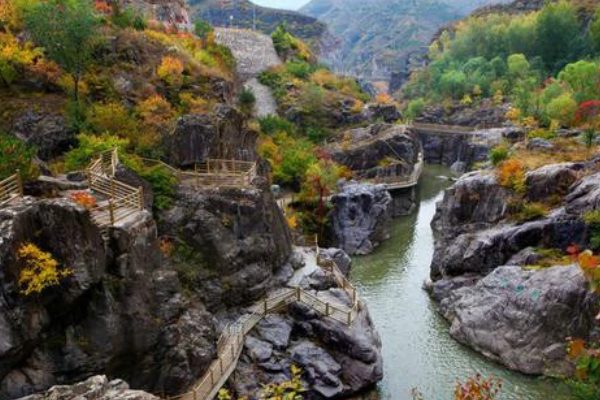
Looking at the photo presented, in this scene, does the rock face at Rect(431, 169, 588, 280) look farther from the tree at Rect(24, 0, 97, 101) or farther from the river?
the tree at Rect(24, 0, 97, 101)

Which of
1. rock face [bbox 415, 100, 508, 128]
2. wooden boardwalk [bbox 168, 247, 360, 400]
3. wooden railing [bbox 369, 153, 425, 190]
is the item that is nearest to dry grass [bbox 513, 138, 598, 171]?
wooden railing [bbox 369, 153, 425, 190]

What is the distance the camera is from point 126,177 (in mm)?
20766

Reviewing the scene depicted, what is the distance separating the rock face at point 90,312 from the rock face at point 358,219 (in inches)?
880

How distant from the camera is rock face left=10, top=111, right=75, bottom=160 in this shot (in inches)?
1023

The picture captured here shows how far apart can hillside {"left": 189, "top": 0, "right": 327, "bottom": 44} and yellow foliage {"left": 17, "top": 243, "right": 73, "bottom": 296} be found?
12109 centimetres

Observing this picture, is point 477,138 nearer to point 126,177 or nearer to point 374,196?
point 374,196

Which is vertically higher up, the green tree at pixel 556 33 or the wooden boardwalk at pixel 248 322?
the green tree at pixel 556 33

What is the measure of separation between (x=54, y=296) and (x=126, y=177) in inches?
296

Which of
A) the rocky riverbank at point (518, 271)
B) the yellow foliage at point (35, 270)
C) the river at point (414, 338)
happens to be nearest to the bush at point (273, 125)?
the river at point (414, 338)

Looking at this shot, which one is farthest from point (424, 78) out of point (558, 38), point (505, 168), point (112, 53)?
point (112, 53)

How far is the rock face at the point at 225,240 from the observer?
882 inches

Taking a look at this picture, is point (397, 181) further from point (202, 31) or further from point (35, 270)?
point (35, 270)

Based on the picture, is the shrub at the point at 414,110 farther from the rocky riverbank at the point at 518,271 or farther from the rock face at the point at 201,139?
the rock face at the point at 201,139

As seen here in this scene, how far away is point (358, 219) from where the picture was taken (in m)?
40.8
